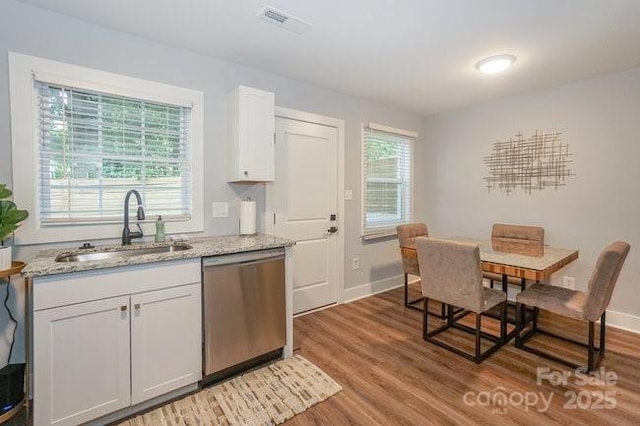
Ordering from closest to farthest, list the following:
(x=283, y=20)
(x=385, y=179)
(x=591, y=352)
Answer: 1. (x=283, y=20)
2. (x=591, y=352)
3. (x=385, y=179)

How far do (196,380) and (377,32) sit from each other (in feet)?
8.70

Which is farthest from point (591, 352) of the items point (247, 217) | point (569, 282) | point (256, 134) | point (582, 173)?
point (256, 134)

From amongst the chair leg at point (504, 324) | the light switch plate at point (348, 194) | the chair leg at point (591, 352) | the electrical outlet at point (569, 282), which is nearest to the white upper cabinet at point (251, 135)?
the light switch plate at point (348, 194)

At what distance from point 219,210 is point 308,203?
0.97m

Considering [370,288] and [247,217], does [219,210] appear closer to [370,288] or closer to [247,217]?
[247,217]

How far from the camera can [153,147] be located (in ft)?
7.81

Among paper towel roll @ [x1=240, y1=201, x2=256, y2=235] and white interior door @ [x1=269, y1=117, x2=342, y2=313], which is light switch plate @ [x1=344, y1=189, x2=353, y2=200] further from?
paper towel roll @ [x1=240, y1=201, x2=256, y2=235]

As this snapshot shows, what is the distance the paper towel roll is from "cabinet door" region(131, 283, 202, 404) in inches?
31.0

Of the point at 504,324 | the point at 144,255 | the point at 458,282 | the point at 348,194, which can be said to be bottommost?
the point at 504,324

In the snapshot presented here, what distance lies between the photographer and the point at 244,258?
212cm

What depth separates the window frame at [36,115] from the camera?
1872 millimetres

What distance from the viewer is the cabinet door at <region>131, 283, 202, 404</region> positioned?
69.3 inches

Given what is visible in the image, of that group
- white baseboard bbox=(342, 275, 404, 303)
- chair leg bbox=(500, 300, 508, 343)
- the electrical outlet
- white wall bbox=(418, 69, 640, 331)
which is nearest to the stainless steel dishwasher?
white baseboard bbox=(342, 275, 404, 303)

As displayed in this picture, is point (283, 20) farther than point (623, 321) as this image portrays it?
No
